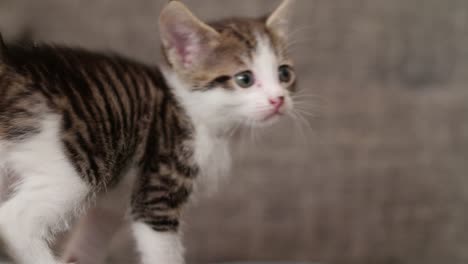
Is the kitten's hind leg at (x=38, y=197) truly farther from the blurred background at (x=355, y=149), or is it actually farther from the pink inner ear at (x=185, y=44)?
the blurred background at (x=355, y=149)

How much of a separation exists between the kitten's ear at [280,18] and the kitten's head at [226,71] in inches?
2.0

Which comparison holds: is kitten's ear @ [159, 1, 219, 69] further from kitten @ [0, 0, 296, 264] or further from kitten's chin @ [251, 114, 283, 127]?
kitten's chin @ [251, 114, 283, 127]

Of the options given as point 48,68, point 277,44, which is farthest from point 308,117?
point 48,68

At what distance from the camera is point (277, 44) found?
107 cm

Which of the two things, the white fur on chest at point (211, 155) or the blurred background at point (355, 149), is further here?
the blurred background at point (355, 149)

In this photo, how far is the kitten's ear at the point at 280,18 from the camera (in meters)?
1.09

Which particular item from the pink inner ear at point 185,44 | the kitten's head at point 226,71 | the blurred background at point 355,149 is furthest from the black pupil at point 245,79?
the blurred background at point 355,149

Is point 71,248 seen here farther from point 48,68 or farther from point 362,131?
point 362,131

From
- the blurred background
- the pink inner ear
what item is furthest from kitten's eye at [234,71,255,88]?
the blurred background

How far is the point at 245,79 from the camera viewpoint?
3.29 feet

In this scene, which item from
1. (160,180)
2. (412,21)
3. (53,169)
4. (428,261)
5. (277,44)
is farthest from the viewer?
(428,261)

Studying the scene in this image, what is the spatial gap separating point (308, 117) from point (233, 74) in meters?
0.78

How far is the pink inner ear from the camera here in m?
1.00

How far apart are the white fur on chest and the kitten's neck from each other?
0.01m
